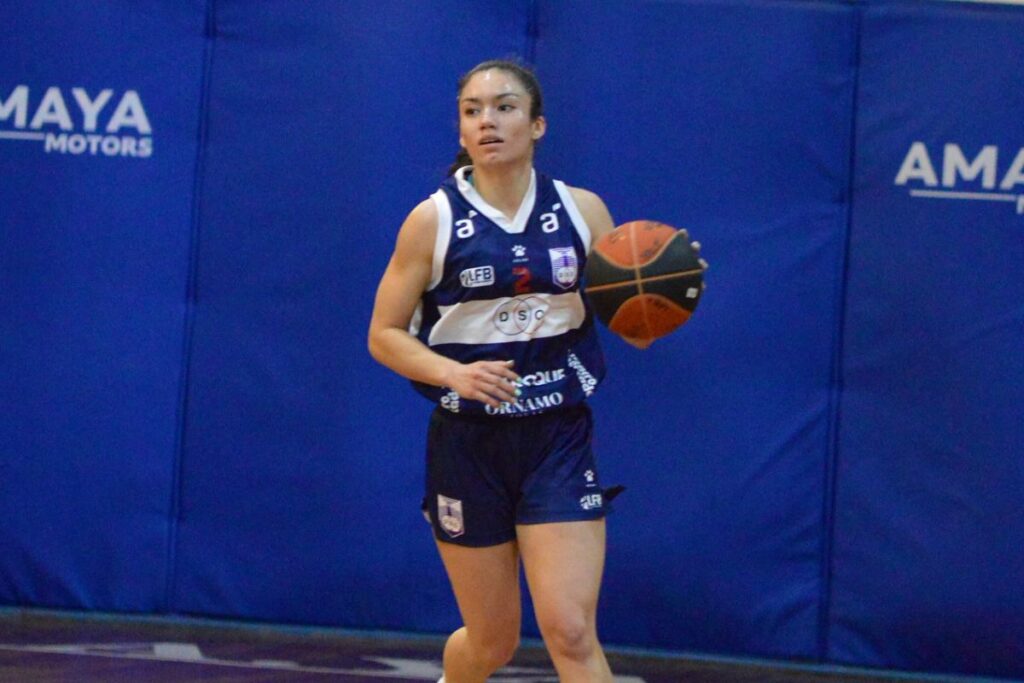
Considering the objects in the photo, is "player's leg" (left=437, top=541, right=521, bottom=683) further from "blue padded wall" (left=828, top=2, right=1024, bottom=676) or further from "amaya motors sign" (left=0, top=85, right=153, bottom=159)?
"amaya motors sign" (left=0, top=85, right=153, bottom=159)

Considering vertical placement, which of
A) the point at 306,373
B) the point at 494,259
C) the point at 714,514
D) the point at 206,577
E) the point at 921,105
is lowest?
the point at 206,577

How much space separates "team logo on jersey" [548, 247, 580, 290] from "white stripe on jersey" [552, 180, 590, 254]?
0.08 metres

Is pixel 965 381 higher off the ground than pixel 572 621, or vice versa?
pixel 965 381

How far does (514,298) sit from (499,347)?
12 centimetres

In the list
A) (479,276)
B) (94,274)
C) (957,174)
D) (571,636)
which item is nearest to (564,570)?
(571,636)

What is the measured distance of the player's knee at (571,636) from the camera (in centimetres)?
348

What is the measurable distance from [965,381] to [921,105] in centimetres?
101

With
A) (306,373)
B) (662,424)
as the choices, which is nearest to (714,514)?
(662,424)

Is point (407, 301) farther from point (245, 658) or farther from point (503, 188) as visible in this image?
point (245, 658)

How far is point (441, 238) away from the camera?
3.71 metres

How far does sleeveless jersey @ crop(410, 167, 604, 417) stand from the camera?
368cm

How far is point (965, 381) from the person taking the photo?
5.50 m

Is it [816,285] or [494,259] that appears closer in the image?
[494,259]

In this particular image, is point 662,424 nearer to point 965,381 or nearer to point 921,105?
point 965,381
